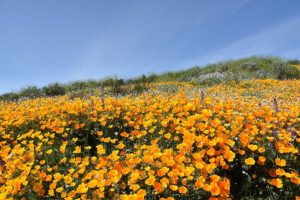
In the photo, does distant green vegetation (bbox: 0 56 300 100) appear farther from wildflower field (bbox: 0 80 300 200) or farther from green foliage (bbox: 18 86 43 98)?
wildflower field (bbox: 0 80 300 200)

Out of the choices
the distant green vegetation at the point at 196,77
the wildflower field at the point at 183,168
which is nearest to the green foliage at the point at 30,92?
the distant green vegetation at the point at 196,77

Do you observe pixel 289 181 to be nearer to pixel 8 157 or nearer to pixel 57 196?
pixel 57 196

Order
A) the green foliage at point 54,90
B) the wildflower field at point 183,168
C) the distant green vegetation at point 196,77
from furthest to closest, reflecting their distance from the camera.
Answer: the green foliage at point 54,90 < the distant green vegetation at point 196,77 < the wildflower field at point 183,168

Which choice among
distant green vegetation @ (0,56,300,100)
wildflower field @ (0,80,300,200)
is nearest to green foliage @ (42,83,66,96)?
distant green vegetation @ (0,56,300,100)

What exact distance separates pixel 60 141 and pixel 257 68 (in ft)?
53.7

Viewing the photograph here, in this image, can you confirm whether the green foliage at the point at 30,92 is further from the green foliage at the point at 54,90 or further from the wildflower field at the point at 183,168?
the wildflower field at the point at 183,168

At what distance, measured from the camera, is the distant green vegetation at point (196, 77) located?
49.4 feet

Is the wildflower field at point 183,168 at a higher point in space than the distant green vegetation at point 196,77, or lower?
lower

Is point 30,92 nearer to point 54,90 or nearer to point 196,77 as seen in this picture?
point 54,90

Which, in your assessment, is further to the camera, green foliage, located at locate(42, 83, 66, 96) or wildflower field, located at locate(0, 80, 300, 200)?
green foliage, located at locate(42, 83, 66, 96)

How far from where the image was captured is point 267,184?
3.93 m

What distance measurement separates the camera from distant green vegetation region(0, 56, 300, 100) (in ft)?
49.4

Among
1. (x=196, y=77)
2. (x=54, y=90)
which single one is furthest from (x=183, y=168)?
(x=196, y=77)

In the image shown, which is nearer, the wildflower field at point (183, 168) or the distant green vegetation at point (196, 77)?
the wildflower field at point (183, 168)
